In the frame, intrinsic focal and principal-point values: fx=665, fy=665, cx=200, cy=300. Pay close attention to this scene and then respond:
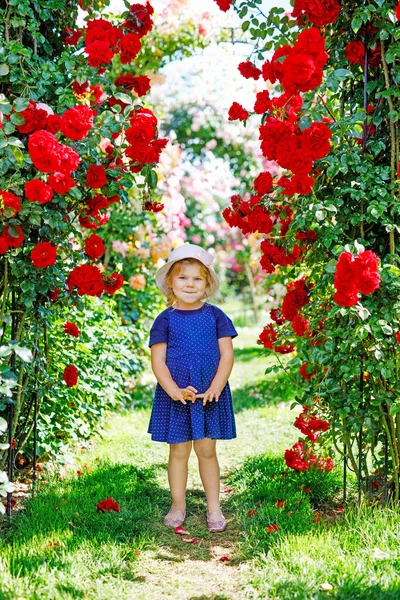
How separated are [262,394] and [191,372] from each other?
3366 millimetres

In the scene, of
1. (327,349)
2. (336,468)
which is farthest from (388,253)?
(336,468)

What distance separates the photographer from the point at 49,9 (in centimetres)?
299

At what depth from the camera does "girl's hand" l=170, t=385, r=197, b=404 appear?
110 inches

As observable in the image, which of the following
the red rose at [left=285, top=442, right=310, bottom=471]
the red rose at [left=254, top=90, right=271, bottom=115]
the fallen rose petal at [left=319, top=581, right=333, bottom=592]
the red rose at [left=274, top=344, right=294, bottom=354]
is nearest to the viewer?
the fallen rose petal at [left=319, top=581, right=333, bottom=592]

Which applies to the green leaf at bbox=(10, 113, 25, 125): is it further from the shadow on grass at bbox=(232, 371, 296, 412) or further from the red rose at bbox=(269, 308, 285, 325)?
the shadow on grass at bbox=(232, 371, 296, 412)

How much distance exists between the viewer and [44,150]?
2275 millimetres

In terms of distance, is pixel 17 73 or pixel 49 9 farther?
pixel 49 9

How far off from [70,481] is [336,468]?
139 cm

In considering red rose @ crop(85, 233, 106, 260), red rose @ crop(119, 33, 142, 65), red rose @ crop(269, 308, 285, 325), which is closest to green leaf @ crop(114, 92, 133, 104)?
red rose @ crop(119, 33, 142, 65)

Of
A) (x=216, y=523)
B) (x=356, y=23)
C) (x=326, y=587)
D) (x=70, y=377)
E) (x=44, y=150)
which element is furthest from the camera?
(x=70, y=377)

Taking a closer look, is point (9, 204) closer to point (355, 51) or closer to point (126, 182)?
point (126, 182)

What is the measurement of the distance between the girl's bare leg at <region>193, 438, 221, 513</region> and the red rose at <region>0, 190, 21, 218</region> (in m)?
1.27

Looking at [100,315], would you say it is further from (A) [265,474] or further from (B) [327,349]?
(B) [327,349]

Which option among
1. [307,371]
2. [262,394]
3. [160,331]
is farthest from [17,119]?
[262,394]
